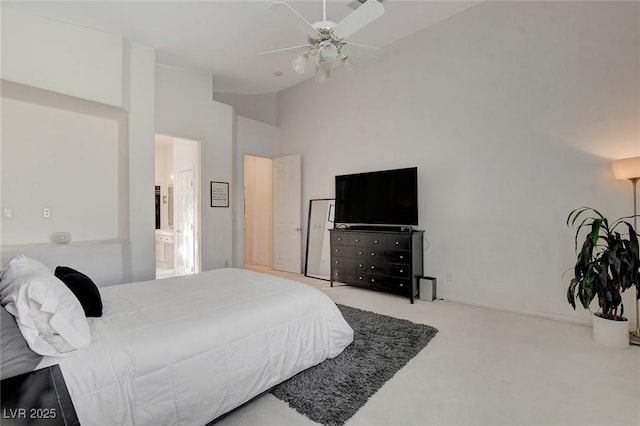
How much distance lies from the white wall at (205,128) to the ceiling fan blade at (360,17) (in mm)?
3064

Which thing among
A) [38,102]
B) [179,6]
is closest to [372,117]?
[179,6]

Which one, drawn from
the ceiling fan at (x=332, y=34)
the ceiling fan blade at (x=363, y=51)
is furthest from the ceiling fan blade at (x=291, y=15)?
the ceiling fan blade at (x=363, y=51)

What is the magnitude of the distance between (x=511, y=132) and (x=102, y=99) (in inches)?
Result: 187

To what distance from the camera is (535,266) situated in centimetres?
329

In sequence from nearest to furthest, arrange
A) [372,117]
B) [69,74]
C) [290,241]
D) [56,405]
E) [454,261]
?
[56,405]
[69,74]
[454,261]
[372,117]
[290,241]

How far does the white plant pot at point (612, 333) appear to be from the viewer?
2.50 meters

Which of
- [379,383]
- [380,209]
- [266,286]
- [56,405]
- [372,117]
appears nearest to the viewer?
[56,405]

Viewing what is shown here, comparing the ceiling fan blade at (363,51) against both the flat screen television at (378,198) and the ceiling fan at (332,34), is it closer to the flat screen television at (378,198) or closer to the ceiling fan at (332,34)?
the ceiling fan at (332,34)

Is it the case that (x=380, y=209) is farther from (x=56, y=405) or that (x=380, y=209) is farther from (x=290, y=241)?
(x=56, y=405)

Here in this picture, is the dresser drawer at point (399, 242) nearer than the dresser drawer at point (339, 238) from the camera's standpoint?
Yes

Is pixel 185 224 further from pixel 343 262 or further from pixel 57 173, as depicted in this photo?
pixel 343 262

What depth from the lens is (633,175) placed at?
260 cm

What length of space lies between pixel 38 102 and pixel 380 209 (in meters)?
4.27


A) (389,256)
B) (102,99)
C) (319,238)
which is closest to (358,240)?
(389,256)
